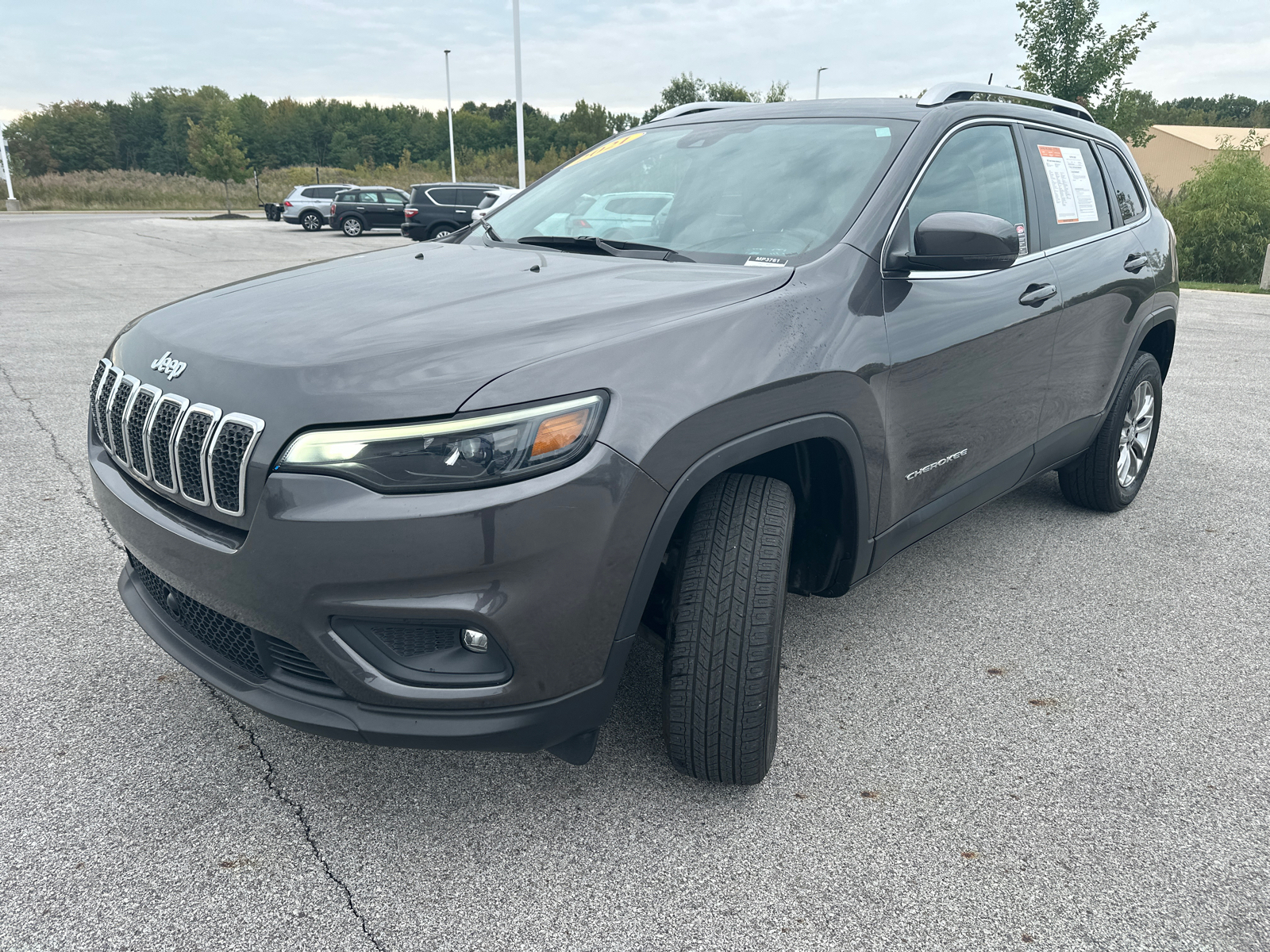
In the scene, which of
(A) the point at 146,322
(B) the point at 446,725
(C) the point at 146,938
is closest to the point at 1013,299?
(B) the point at 446,725

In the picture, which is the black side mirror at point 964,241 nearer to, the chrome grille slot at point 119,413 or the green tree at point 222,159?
the chrome grille slot at point 119,413

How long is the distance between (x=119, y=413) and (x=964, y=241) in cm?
219

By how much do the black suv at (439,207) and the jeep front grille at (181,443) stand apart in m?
21.3

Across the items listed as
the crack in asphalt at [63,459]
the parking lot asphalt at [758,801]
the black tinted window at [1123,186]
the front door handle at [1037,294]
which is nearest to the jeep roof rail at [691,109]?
the front door handle at [1037,294]

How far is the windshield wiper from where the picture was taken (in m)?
2.61

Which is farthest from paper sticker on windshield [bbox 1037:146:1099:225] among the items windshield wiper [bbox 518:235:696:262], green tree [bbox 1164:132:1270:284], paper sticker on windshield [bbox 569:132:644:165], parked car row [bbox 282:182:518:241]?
green tree [bbox 1164:132:1270:284]

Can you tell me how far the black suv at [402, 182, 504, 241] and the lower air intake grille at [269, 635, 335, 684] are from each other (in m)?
21.8

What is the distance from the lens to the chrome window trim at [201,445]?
1862mm

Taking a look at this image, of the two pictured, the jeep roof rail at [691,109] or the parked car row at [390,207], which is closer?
the jeep roof rail at [691,109]

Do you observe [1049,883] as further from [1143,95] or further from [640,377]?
[1143,95]

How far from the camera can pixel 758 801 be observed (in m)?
2.27

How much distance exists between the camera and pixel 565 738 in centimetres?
193

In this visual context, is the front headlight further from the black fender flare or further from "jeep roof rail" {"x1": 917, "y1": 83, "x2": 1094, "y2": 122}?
"jeep roof rail" {"x1": 917, "y1": 83, "x2": 1094, "y2": 122}

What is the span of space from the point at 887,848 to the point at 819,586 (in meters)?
0.77
